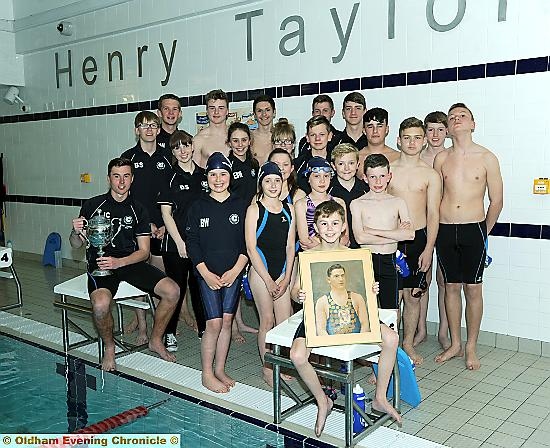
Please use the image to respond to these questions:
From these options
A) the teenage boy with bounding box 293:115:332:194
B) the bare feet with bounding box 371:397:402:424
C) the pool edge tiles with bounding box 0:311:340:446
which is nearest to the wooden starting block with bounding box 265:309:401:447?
the bare feet with bounding box 371:397:402:424

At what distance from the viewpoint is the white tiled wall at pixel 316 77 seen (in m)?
5.24

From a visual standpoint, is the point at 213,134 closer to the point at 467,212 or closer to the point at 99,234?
the point at 99,234

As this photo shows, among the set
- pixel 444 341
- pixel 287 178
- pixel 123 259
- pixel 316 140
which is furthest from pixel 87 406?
pixel 444 341

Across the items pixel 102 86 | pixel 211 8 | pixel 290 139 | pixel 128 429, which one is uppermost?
pixel 211 8

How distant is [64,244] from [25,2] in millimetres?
4087

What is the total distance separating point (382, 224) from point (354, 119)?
136cm

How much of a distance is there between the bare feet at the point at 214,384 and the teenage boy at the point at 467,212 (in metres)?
1.87

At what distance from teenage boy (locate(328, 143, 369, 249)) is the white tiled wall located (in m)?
1.52

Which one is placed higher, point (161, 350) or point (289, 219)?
point (289, 219)

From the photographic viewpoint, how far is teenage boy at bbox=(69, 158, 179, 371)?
5059 millimetres

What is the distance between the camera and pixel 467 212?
492cm

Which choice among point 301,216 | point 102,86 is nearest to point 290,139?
point 301,216

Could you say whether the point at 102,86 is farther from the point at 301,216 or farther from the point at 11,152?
the point at 301,216

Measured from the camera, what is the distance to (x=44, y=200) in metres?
10.4
